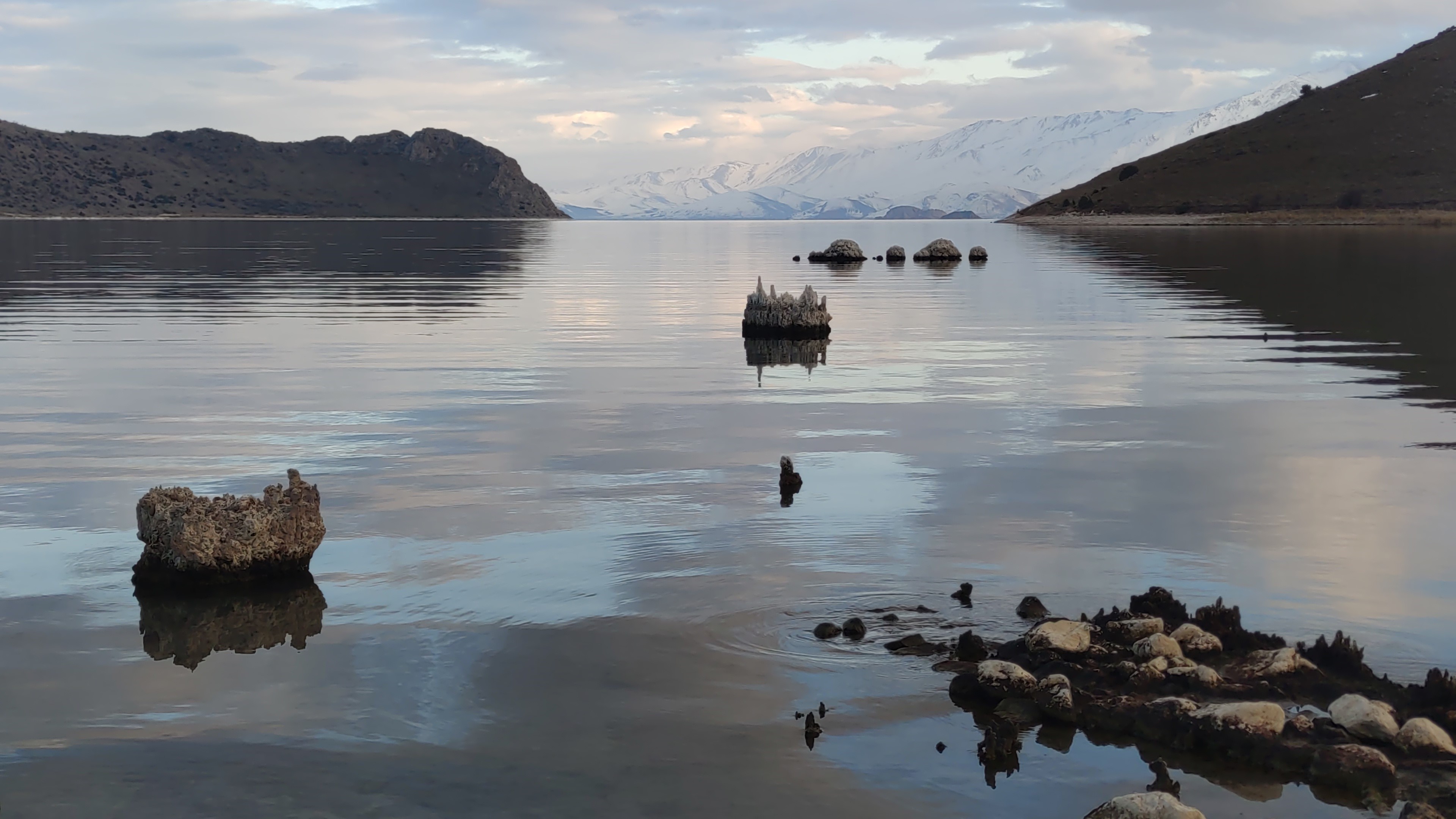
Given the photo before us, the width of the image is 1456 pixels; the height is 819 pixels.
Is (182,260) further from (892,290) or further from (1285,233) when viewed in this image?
(1285,233)

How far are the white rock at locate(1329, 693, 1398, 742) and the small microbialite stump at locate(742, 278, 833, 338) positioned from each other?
23524 millimetres

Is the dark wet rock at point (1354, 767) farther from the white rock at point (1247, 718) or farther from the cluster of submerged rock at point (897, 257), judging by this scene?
the cluster of submerged rock at point (897, 257)

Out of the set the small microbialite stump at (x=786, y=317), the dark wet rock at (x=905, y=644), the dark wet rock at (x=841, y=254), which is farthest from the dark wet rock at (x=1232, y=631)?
the dark wet rock at (x=841, y=254)

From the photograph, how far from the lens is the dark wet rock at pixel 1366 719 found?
8094mm

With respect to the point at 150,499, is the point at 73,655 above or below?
below

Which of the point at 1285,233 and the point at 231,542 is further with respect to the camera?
the point at 1285,233

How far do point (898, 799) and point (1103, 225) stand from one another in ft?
558

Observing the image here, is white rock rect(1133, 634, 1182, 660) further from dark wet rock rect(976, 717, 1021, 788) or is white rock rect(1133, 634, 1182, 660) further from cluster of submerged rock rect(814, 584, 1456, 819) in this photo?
dark wet rock rect(976, 717, 1021, 788)

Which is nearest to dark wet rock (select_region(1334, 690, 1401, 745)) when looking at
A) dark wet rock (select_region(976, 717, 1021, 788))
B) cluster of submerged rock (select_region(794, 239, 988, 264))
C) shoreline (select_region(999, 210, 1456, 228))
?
dark wet rock (select_region(976, 717, 1021, 788))

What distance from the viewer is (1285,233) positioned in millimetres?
118688

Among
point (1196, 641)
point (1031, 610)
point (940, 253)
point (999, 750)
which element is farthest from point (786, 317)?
point (940, 253)

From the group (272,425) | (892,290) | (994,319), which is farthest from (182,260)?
(272,425)

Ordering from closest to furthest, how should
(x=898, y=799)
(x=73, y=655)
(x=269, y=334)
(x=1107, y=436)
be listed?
(x=898, y=799) → (x=73, y=655) → (x=1107, y=436) → (x=269, y=334)

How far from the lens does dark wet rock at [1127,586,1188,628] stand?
10.2m
